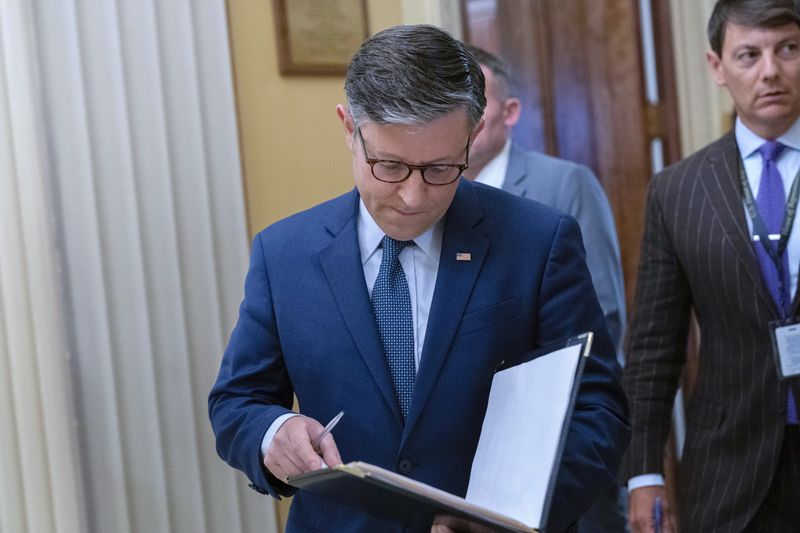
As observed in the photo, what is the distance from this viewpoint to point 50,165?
2.88m

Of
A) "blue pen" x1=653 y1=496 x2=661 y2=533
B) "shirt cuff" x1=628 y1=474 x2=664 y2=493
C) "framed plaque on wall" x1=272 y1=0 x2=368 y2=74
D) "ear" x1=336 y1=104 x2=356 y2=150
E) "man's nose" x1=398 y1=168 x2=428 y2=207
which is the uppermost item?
"framed plaque on wall" x1=272 y1=0 x2=368 y2=74

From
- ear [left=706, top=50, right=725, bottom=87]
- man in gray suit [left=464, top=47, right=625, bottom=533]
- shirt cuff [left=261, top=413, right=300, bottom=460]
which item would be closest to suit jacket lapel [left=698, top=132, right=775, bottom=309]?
ear [left=706, top=50, right=725, bottom=87]

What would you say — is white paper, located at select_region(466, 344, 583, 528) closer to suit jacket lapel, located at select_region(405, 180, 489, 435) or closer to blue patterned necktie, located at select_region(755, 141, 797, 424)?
suit jacket lapel, located at select_region(405, 180, 489, 435)

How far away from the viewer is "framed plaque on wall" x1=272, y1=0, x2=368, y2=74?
3.45m

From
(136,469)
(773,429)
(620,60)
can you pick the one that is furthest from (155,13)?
(620,60)

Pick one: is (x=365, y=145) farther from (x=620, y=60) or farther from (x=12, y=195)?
(x=620, y=60)

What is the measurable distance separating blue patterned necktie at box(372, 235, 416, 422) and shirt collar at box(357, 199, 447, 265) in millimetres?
32

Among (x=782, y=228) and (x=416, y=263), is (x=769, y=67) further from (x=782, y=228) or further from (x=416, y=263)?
(x=416, y=263)

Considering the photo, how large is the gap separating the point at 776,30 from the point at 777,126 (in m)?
0.24

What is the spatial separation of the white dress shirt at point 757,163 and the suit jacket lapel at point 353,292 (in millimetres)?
1126

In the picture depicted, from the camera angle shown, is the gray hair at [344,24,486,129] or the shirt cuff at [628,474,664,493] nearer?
the gray hair at [344,24,486,129]

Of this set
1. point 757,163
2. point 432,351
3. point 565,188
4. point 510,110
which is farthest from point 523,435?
point 510,110

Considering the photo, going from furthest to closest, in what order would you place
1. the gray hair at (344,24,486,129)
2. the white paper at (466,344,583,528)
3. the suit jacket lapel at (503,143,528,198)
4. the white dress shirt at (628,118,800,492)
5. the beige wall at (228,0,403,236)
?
the suit jacket lapel at (503,143,528,198) → the beige wall at (228,0,403,236) → the white dress shirt at (628,118,800,492) → the gray hair at (344,24,486,129) → the white paper at (466,344,583,528)

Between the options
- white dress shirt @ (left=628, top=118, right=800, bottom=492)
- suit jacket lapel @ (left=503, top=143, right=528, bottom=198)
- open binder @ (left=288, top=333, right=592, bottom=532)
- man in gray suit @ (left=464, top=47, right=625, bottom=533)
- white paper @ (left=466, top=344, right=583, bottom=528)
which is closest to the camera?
open binder @ (left=288, top=333, right=592, bottom=532)
